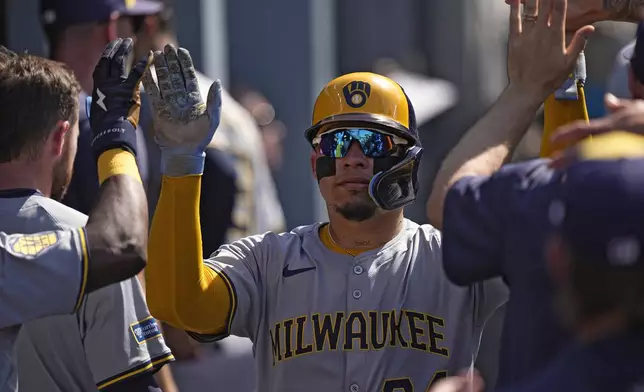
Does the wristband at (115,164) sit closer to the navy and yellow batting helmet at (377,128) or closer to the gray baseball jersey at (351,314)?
the gray baseball jersey at (351,314)

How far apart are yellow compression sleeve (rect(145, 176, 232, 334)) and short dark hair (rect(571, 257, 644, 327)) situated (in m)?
1.55

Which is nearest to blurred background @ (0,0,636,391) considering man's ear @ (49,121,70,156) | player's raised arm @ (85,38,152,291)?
man's ear @ (49,121,70,156)

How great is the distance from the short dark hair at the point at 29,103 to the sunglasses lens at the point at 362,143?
81 centimetres

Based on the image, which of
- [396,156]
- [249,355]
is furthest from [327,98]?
[249,355]

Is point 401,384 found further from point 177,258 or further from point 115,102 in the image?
point 115,102

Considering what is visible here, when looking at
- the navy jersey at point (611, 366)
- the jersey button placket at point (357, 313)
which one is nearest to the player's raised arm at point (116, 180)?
the jersey button placket at point (357, 313)

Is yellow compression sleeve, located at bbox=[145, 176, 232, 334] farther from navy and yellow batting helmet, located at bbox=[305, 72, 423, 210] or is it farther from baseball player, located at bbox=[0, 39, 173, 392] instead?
navy and yellow batting helmet, located at bbox=[305, 72, 423, 210]

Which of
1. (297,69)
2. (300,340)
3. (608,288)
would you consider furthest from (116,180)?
(297,69)

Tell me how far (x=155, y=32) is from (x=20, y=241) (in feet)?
9.17

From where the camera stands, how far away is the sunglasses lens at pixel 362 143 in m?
4.05

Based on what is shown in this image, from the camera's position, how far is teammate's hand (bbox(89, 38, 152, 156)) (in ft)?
11.9

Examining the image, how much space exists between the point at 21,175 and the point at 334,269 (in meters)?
0.96

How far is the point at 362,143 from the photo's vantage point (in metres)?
4.05

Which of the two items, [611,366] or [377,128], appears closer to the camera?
[611,366]
